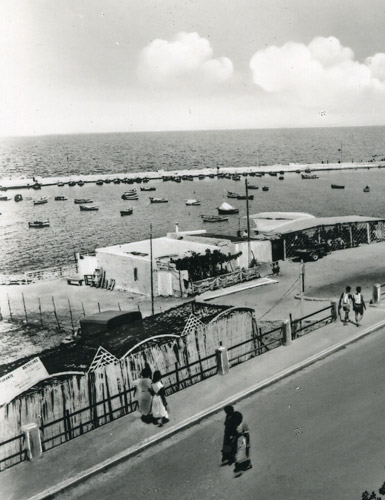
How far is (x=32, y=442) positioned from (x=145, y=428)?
8.20 ft

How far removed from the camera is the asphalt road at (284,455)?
34.2 feet

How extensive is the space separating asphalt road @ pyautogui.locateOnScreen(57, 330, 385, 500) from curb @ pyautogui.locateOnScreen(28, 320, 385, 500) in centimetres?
14

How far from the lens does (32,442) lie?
1195cm

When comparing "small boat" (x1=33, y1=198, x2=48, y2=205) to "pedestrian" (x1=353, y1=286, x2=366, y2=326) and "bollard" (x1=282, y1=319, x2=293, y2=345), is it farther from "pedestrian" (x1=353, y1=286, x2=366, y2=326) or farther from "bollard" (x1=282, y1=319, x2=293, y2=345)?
"bollard" (x1=282, y1=319, x2=293, y2=345)

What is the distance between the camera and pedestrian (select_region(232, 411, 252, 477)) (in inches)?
435

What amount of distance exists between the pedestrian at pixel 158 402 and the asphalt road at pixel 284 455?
639mm

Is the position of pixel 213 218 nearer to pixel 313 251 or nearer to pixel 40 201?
pixel 40 201

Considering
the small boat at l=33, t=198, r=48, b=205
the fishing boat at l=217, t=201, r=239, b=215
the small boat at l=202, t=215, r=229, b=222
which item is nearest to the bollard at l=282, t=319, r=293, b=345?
the small boat at l=202, t=215, r=229, b=222

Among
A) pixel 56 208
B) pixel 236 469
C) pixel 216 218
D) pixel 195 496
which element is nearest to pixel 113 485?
pixel 195 496

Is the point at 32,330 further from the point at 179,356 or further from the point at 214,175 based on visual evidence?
the point at 214,175

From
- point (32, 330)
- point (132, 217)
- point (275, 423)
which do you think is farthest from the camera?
point (132, 217)

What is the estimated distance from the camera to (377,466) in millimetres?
10914

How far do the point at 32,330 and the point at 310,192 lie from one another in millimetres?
90138

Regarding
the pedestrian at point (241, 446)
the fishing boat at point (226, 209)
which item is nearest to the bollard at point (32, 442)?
the pedestrian at point (241, 446)
